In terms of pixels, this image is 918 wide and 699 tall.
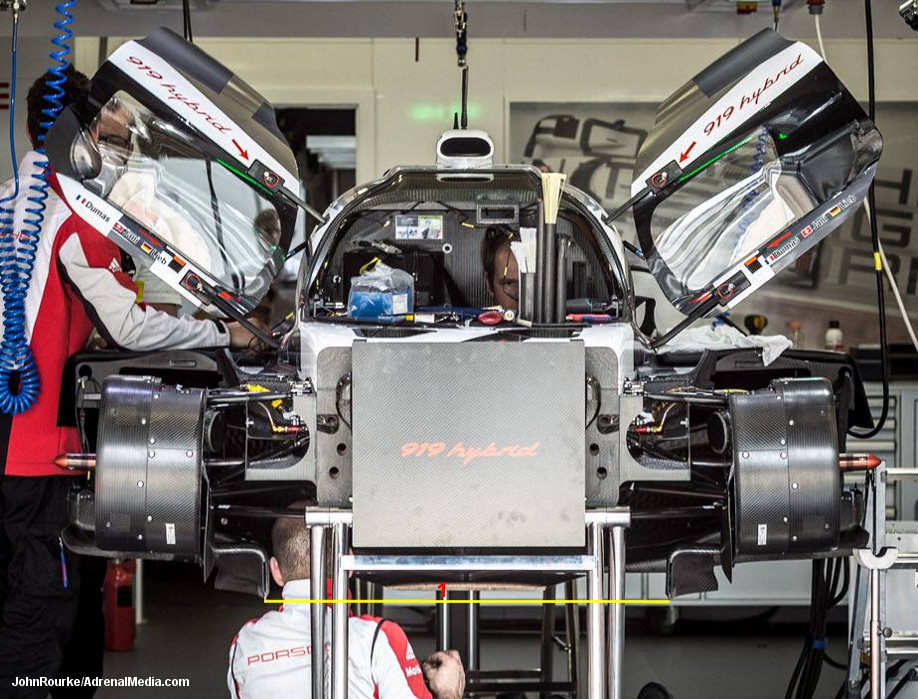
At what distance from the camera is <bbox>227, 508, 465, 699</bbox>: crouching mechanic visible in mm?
3451

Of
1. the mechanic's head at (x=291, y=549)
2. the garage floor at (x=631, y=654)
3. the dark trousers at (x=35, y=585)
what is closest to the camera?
the mechanic's head at (x=291, y=549)

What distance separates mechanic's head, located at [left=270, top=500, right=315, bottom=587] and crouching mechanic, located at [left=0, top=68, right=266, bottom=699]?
2.84 ft

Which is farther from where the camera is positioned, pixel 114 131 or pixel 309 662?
pixel 114 131

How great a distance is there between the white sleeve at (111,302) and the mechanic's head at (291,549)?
854 millimetres

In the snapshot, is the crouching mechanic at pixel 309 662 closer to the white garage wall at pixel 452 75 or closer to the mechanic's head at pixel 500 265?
the mechanic's head at pixel 500 265

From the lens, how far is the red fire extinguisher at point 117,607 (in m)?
6.61

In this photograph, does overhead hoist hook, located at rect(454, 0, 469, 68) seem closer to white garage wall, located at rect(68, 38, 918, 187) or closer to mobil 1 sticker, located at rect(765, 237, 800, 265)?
mobil 1 sticker, located at rect(765, 237, 800, 265)

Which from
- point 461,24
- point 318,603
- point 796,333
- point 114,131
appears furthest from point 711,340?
point 796,333

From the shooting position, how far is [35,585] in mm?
4328

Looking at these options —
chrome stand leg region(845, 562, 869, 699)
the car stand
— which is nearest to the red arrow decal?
the car stand

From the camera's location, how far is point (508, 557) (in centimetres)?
305

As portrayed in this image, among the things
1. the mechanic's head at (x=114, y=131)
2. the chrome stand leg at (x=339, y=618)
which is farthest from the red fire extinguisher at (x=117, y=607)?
the chrome stand leg at (x=339, y=618)

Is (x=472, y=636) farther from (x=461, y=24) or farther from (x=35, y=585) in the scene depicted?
(x=461, y=24)

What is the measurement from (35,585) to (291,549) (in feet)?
3.33
